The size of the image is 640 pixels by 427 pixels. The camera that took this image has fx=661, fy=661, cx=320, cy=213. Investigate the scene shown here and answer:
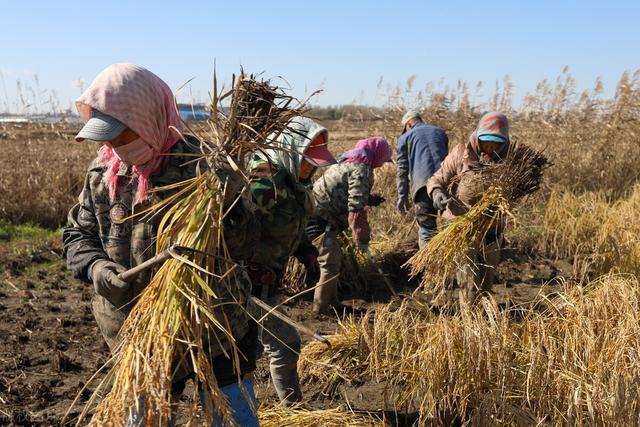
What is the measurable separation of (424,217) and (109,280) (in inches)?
140

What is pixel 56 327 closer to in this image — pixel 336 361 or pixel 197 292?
pixel 336 361

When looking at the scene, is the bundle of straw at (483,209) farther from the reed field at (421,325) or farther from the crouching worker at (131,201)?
the crouching worker at (131,201)

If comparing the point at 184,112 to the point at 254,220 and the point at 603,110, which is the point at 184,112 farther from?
the point at 603,110

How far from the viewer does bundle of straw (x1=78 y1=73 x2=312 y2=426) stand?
1731 millimetres

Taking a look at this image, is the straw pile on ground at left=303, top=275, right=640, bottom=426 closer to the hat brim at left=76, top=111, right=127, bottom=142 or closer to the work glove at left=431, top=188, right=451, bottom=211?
the work glove at left=431, top=188, right=451, bottom=211

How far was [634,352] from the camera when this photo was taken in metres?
2.94

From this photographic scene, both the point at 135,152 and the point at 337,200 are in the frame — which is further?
the point at 337,200

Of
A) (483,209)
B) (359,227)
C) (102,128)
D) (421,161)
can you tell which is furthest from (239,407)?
(421,161)

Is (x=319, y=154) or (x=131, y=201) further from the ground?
(x=319, y=154)

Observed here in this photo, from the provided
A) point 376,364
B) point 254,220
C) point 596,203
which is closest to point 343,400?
point 376,364

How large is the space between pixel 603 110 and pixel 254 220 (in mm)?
8672

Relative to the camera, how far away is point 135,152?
2070 millimetres

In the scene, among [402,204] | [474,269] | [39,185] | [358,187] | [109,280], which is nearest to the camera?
[109,280]

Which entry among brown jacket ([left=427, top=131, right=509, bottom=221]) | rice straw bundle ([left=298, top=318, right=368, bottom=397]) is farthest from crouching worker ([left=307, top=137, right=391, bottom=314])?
rice straw bundle ([left=298, top=318, right=368, bottom=397])
